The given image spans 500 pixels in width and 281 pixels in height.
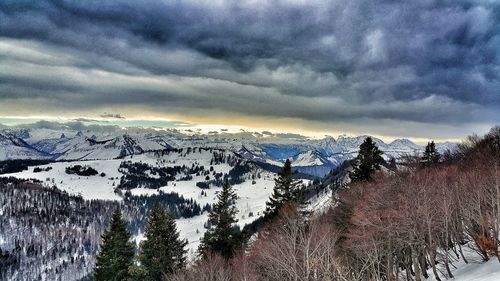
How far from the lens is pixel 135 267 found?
139 feet

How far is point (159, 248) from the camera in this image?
47.7 metres

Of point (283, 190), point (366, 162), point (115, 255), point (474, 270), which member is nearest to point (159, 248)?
point (115, 255)

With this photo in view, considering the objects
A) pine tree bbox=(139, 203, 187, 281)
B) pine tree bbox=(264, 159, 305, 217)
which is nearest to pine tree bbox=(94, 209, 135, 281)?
pine tree bbox=(139, 203, 187, 281)

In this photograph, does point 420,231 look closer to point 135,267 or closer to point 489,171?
point 489,171

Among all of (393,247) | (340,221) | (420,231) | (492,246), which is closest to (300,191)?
(340,221)

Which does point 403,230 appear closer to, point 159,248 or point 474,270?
point 474,270

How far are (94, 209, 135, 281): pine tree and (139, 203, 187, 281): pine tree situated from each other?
2.59 m

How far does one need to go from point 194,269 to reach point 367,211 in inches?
778

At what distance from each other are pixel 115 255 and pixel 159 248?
6155 millimetres

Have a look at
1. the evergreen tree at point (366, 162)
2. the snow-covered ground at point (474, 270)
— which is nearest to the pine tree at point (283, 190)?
the evergreen tree at point (366, 162)

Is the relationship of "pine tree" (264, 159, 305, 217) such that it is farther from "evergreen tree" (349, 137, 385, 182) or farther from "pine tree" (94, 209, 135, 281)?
"pine tree" (94, 209, 135, 281)

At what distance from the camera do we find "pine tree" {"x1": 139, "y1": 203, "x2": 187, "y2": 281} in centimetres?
4644

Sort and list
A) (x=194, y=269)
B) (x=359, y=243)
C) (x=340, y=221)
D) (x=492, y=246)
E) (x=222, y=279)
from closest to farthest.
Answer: (x=492, y=246)
(x=222, y=279)
(x=359, y=243)
(x=194, y=269)
(x=340, y=221)

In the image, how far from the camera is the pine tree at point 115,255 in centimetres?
4272
